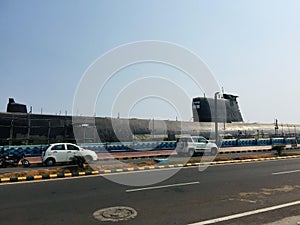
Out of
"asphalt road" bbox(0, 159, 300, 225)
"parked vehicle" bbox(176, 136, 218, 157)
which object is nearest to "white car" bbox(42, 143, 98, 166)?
"asphalt road" bbox(0, 159, 300, 225)

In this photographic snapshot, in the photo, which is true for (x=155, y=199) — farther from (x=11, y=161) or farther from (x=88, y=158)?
(x=11, y=161)

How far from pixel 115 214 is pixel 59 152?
12.2 metres

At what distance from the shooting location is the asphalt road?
7013 millimetres

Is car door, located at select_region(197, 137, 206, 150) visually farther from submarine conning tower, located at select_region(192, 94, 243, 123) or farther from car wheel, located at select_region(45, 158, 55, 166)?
submarine conning tower, located at select_region(192, 94, 243, 123)

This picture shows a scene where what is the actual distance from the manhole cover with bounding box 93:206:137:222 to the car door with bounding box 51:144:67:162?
11585mm

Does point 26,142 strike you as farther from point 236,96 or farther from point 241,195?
point 236,96

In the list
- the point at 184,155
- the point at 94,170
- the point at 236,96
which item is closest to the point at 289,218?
the point at 94,170

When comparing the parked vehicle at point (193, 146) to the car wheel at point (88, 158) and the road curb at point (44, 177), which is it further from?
the road curb at point (44, 177)

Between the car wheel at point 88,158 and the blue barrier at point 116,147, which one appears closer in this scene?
the car wheel at point 88,158

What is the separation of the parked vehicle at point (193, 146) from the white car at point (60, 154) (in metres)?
8.88

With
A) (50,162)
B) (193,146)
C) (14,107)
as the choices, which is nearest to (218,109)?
(193,146)

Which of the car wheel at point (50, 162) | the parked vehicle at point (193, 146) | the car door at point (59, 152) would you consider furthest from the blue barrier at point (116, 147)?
the car door at point (59, 152)

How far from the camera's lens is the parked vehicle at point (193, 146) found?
24.7 meters

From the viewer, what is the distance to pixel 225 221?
6742 millimetres
